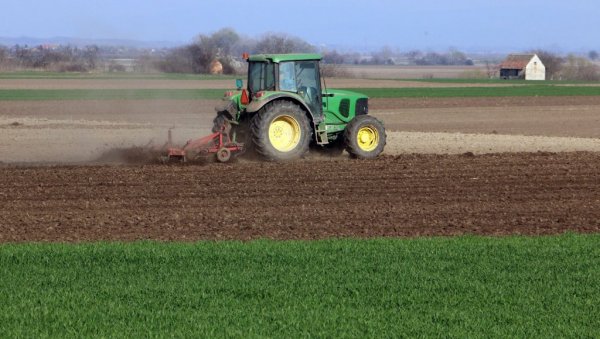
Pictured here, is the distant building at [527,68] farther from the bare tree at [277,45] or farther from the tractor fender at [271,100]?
the tractor fender at [271,100]

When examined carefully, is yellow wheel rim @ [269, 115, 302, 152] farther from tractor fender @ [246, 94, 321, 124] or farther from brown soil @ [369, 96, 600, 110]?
brown soil @ [369, 96, 600, 110]

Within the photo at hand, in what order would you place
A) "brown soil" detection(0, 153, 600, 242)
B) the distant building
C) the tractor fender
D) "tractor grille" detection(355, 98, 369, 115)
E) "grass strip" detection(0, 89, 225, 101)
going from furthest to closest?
1. the distant building
2. "grass strip" detection(0, 89, 225, 101)
3. "tractor grille" detection(355, 98, 369, 115)
4. the tractor fender
5. "brown soil" detection(0, 153, 600, 242)

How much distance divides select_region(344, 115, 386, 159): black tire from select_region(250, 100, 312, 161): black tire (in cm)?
100

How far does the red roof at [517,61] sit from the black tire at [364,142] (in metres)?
102

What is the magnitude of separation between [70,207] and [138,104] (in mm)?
24519

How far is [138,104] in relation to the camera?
127 feet

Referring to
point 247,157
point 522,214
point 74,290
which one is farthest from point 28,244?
point 247,157

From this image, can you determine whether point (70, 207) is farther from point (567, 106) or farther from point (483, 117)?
point (567, 106)

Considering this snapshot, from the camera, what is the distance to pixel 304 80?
18.7m

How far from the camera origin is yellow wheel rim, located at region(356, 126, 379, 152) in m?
19.6

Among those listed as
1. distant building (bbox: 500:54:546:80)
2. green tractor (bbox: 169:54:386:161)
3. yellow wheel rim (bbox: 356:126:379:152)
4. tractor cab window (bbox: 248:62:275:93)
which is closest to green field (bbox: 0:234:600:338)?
green tractor (bbox: 169:54:386:161)

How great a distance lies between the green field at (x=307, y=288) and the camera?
26.0 feet

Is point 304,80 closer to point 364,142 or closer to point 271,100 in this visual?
point 271,100

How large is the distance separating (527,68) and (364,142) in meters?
102
